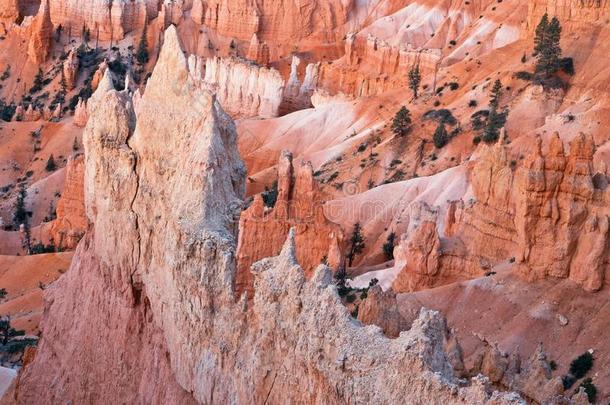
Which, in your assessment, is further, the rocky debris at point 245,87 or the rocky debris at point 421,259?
the rocky debris at point 245,87

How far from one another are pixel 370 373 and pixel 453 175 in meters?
39.0

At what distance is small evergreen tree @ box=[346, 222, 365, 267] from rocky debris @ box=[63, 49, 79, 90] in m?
59.2

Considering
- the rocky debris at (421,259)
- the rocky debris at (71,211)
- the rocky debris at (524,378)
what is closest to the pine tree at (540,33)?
the rocky debris at (71,211)

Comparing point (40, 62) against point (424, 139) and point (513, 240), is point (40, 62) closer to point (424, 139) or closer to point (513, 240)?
point (424, 139)

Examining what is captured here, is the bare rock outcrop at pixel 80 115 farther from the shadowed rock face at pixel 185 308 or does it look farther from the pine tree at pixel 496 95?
the shadowed rock face at pixel 185 308

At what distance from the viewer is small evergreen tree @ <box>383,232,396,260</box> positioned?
2006 inches

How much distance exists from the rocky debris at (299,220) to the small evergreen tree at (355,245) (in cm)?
562

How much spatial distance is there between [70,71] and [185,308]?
88.0 metres

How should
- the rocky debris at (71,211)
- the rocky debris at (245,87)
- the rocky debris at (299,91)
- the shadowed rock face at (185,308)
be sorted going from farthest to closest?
the rocky debris at (299,91) → the rocky debris at (245,87) → the rocky debris at (71,211) → the shadowed rock face at (185,308)

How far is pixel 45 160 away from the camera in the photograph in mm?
89125

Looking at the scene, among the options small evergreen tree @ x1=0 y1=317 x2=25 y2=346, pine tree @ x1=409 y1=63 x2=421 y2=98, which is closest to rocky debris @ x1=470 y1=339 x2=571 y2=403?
small evergreen tree @ x1=0 y1=317 x2=25 y2=346

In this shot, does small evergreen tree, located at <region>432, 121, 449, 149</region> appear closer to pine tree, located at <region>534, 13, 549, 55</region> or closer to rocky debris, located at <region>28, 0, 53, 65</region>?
pine tree, located at <region>534, 13, 549, 55</region>

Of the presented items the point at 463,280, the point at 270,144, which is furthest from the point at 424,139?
the point at 463,280

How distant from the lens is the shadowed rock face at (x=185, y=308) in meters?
18.3
